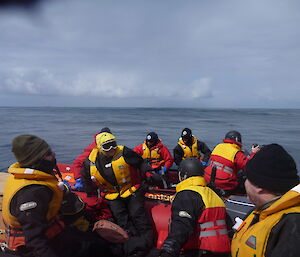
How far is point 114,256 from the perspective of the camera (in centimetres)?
226

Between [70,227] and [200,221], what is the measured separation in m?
1.24

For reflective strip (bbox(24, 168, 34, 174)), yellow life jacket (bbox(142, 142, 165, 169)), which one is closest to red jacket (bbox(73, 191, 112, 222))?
reflective strip (bbox(24, 168, 34, 174))

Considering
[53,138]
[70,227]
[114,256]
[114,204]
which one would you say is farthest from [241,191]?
[53,138]

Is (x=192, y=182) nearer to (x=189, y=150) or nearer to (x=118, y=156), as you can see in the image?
(x=118, y=156)

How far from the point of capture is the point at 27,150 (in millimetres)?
1883

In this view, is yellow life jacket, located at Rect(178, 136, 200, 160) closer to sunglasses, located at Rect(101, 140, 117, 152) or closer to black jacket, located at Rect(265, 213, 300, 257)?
sunglasses, located at Rect(101, 140, 117, 152)

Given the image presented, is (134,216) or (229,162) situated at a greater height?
(229,162)

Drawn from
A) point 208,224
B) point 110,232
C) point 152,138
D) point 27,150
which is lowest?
point 110,232

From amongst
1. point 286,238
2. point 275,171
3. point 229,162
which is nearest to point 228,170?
point 229,162

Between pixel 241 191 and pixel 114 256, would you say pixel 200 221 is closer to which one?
pixel 114 256

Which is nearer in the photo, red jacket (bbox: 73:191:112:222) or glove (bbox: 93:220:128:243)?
glove (bbox: 93:220:128:243)

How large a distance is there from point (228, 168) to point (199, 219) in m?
2.03

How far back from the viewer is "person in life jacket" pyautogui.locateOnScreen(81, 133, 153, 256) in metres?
2.82

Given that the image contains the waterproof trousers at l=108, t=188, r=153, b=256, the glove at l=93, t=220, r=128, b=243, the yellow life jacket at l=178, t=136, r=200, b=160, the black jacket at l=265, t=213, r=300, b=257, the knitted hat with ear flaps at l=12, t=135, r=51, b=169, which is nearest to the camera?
the black jacket at l=265, t=213, r=300, b=257
